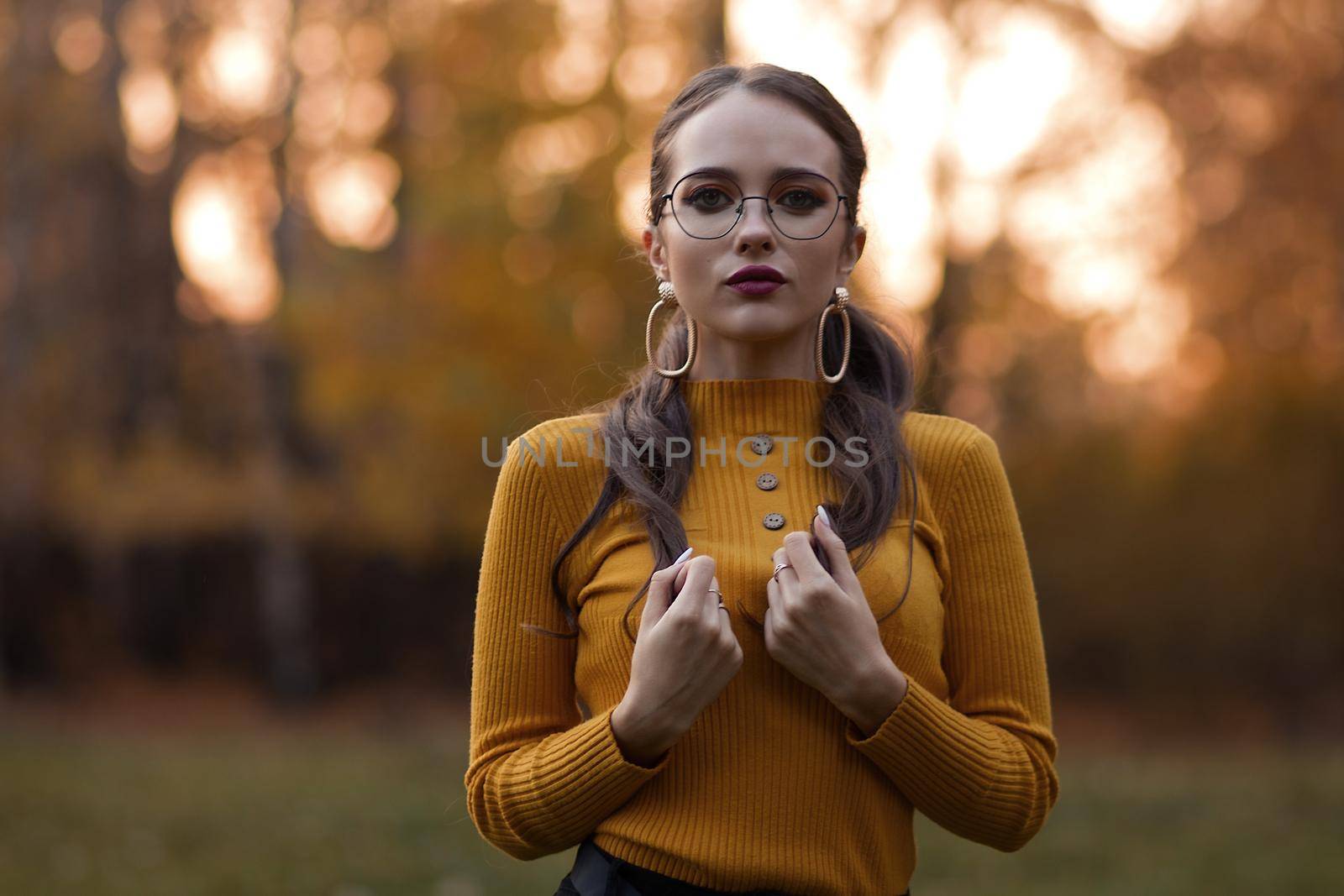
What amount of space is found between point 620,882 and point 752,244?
944mm

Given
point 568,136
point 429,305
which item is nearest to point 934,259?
point 568,136

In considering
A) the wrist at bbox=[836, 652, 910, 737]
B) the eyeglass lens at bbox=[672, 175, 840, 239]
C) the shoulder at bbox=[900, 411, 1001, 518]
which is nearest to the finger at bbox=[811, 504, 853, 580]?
the wrist at bbox=[836, 652, 910, 737]

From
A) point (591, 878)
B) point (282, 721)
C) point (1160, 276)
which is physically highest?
point (1160, 276)

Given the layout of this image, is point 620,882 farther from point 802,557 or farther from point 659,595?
point 802,557

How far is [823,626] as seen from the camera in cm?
194

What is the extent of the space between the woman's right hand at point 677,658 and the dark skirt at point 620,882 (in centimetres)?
19

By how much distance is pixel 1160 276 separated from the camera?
10.8 m

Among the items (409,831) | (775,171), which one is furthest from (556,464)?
(409,831)

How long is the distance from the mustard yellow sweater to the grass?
280cm

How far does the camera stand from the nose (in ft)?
7.01

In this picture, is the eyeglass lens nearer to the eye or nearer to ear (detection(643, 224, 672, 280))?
the eye

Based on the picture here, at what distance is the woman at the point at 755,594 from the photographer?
6.53 ft

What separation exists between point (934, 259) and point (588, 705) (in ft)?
30.3

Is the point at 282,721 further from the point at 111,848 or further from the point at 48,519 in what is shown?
the point at 111,848
